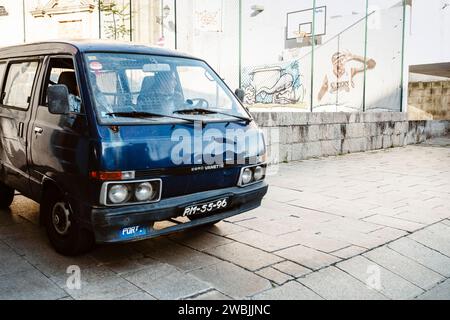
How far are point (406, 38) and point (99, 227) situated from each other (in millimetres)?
12834

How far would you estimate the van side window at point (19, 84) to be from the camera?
4.41 metres

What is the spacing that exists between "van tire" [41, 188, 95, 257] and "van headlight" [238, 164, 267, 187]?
139cm

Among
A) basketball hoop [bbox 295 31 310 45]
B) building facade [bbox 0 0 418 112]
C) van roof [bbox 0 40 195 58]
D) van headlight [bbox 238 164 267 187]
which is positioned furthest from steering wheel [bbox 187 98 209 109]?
basketball hoop [bbox 295 31 310 45]

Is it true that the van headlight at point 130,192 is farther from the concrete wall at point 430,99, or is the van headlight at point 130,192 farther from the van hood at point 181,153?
the concrete wall at point 430,99

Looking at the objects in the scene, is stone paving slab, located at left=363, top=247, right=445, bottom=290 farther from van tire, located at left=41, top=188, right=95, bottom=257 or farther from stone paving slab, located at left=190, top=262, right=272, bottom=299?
van tire, located at left=41, top=188, right=95, bottom=257

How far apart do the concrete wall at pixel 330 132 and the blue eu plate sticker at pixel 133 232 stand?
578 centimetres

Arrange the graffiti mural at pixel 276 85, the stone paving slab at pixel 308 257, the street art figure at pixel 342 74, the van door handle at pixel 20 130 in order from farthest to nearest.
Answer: the graffiti mural at pixel 276 85 < the street art figure at pixel 342 74 < the van door handle at pixel 20 130 < the stone paving slab at pixel 308 257

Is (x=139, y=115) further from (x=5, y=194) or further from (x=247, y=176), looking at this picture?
(x=5, y=194)

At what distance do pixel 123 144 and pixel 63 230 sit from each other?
107 cm

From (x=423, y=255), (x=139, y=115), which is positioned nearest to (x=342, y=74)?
(x=423, y=255)

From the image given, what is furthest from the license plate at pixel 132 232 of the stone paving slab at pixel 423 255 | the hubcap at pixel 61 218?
the stone paving slab at pixel 423 255

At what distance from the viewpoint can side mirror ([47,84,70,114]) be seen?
11.4 ft

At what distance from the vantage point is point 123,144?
3.29 meters

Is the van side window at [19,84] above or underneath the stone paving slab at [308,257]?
above
